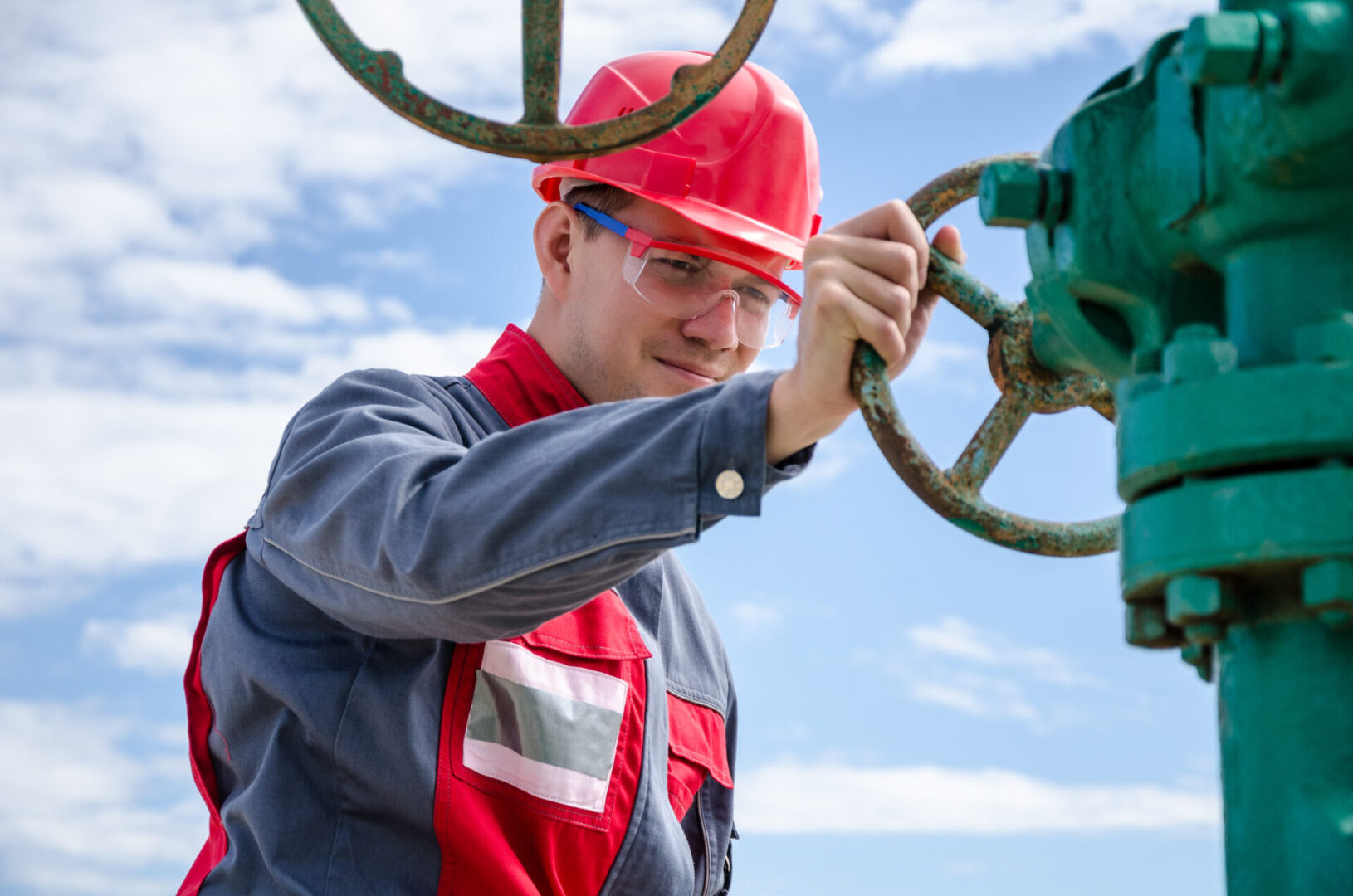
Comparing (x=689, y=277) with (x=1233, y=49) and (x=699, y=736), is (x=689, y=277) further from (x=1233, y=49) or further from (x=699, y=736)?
(x=1233, y=49)

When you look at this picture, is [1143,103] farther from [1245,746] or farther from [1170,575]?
[1245,746]

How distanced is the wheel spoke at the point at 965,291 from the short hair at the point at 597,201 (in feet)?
3.93

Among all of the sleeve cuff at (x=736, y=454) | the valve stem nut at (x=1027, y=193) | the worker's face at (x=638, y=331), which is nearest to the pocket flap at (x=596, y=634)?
the worker's face at (x=638, y=331)

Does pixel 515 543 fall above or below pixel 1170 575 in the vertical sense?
above

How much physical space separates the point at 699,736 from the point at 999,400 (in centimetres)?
137

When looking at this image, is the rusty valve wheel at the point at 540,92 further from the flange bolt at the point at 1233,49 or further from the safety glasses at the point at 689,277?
the safety glasses at the point at 689,277

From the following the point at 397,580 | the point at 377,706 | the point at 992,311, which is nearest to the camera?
the point at 992,311

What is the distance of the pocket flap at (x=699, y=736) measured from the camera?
8.57 feet

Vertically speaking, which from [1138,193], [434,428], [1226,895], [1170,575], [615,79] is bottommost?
[1226,895]

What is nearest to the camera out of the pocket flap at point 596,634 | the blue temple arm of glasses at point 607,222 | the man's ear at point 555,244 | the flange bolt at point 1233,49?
the flange bolt at point 1233,49

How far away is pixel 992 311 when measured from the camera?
1.45 meters

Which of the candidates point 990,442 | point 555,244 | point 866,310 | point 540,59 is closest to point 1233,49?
point 866,310

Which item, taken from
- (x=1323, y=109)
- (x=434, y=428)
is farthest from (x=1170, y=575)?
(x=434, y=428)

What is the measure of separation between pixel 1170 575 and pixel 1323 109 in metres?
0.37
